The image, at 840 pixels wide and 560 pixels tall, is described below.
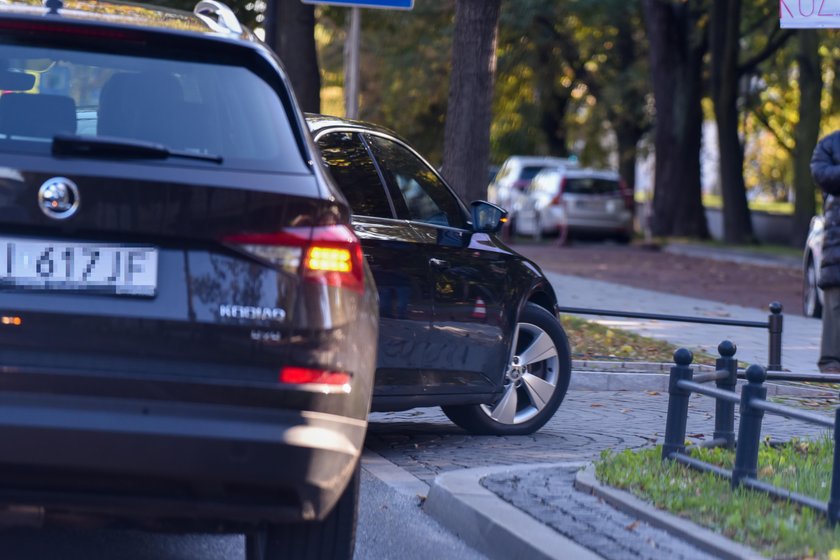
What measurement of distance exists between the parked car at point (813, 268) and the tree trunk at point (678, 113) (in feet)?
59.1

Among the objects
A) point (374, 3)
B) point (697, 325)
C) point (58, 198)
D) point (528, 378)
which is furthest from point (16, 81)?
point (697, 325)

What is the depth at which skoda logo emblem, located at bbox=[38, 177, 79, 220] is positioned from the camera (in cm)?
411

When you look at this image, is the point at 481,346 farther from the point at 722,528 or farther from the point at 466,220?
the point at 722,528

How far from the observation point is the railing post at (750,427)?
585 cm

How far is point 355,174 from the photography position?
7.43 metres

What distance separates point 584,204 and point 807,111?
6347 millimetres

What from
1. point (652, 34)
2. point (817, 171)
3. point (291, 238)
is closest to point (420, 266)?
point (291, 238)

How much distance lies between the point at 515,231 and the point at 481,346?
3141 centimetres

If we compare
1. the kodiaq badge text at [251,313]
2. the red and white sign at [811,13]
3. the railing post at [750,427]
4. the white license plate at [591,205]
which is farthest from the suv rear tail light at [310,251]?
the white license plate at [591,205]

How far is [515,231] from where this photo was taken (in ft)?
128

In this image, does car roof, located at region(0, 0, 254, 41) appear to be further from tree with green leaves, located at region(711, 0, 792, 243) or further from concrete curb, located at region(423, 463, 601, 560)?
tree with green leaves, located at region(711, 0, 792, 243)

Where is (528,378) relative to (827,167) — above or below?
below

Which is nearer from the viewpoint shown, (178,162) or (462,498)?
(178,162)

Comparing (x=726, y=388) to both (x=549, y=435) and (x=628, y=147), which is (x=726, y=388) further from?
(x=628, y=147)
